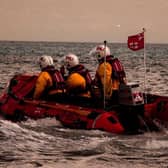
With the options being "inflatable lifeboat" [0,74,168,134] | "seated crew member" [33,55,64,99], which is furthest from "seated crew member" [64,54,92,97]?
"seated crew member" [33,55,64,99]

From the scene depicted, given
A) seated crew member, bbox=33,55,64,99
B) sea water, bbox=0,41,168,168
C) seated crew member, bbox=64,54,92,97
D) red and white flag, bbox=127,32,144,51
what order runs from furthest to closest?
red and white flag, bbox=127,32,144,51, seated crew member, bbox=33,55,64,99, seated crew member, bbox=64,54,92,97, sea water, bbox=0,41,168,168

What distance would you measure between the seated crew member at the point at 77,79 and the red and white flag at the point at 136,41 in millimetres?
1651

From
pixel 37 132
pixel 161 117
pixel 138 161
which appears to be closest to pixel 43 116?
pixel 37 132

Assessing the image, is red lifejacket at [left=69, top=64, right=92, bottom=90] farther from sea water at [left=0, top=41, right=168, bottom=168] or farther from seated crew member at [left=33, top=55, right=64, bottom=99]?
sea water at [left=0, top=41, right=168, bottom=168]

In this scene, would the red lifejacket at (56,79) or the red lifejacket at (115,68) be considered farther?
the red lifejacket at (56,79)

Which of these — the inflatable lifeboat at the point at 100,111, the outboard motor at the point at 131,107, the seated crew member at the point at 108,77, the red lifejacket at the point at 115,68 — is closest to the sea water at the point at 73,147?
the inflatable lifeboat at the point at 100,111

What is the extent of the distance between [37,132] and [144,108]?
273 cm

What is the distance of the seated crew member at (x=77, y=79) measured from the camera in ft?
45.1

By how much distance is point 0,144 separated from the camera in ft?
37.6

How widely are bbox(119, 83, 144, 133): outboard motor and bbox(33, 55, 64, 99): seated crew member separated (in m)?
1.93

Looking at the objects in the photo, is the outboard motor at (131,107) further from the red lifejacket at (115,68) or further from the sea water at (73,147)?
the red lifejacket at (115,68)

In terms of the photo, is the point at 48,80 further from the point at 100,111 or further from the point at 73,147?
the point at 73,147

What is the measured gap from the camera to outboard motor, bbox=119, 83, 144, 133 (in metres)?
12.8

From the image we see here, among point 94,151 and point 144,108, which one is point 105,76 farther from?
point 94,151
